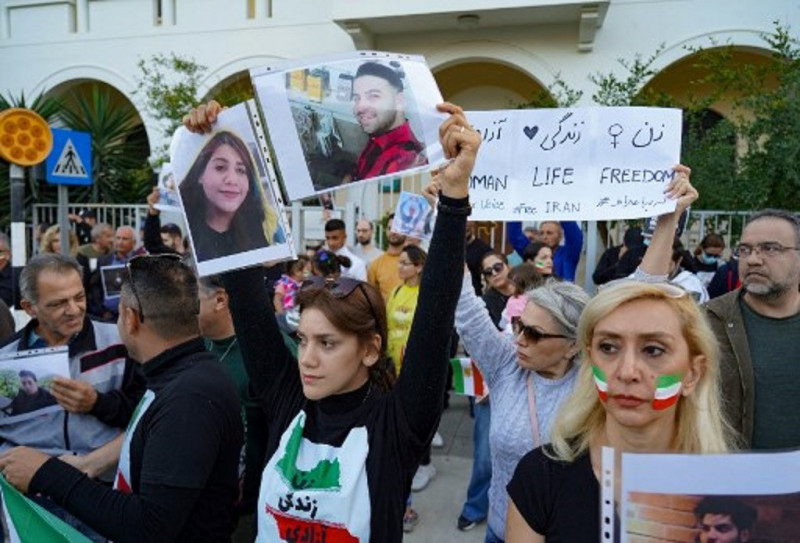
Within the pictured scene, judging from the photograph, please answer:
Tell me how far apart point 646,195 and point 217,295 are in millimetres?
1811

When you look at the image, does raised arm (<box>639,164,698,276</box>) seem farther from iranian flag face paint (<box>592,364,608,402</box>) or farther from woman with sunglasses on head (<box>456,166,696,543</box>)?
iranian flag face paint (<box>592,364,608,402</box>)

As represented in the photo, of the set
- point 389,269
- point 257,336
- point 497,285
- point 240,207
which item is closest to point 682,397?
point 257,336

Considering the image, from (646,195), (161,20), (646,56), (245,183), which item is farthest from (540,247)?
(161,20)

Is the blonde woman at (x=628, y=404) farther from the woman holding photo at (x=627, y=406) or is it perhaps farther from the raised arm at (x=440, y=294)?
the raised arm at (x=440, y=294)

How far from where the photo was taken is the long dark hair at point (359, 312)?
70.4 inches

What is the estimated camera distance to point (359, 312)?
1.81m

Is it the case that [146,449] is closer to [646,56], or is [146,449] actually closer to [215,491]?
[215,491]

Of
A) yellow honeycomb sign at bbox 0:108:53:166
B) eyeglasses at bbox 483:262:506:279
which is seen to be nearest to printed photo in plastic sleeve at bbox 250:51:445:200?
eyeglasses at bbox 483:262:506:279

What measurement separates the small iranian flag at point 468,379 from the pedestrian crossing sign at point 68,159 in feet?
16.3

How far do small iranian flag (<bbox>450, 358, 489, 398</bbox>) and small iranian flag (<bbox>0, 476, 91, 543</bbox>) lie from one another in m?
1.76

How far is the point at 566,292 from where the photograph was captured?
2463 mm

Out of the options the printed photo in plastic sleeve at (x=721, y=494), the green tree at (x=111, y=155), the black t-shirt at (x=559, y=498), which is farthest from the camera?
the green tree at (x=111, y=155)

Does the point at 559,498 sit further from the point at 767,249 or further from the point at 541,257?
the point at 541,257

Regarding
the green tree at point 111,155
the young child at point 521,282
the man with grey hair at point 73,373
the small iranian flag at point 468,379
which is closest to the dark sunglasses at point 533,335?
the small iranian flag at point 468,379
